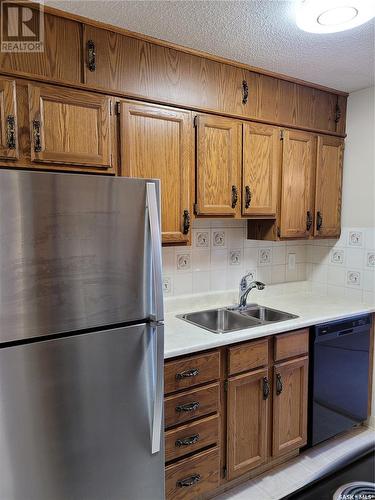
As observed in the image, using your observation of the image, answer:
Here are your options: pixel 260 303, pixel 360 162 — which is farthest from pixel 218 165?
pixel 360 162

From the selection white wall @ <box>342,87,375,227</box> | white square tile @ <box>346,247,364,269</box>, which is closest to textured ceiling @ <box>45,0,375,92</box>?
white wall @ <box>342,87,375,227</box>

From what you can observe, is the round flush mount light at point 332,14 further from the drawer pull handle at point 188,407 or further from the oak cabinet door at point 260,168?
the drawer pull handle at point 188,407

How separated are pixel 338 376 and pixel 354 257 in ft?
2.91

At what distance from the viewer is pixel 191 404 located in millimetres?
1680

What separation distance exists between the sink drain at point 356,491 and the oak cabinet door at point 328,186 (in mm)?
2008

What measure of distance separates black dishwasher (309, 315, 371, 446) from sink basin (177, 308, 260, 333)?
44 cm

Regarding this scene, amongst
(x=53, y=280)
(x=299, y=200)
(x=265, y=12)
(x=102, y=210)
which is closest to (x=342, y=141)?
(x=299, y=200)

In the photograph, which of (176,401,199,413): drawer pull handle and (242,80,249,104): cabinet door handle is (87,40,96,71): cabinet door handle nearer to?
(242,80,249,104): cabinet door handle

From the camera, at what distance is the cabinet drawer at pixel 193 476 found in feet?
5.37

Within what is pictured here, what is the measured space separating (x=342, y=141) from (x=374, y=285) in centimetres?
108

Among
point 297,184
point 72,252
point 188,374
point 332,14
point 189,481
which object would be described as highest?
point 332,14

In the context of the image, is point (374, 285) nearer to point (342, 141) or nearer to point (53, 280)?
point (342, 141)

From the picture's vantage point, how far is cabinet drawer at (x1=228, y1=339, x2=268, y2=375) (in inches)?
70.9

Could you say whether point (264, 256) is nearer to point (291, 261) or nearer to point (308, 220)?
point (291, 261)
